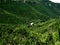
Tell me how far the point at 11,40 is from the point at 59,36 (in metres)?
19.6

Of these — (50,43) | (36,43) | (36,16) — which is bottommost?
(36,16)

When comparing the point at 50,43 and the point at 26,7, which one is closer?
the point at 50,43

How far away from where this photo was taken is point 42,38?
111 feet

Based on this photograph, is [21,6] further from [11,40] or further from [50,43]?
[50,43]

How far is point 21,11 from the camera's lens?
598 feet

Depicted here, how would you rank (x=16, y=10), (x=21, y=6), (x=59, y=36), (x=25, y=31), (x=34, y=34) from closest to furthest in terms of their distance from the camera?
(x=59, y=36)
(x=34, y=34)
(x=25, y=31)
(x=16, y=10)
(x=21, y=6)

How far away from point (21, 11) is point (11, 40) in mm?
135846

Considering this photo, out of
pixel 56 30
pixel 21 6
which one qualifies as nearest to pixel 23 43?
pixel 56 30

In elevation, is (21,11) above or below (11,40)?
below

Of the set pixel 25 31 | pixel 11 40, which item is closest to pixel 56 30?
pixel 25 31

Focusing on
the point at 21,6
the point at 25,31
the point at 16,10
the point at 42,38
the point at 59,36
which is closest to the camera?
the point at 59,36

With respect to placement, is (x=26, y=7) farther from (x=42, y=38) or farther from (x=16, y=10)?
(x=42, y=38)

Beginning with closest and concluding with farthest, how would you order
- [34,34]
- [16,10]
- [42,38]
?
1. [42,38]
2. [34,34]
3. [16,10]

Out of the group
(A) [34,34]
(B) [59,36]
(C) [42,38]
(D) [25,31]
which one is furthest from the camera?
(D) [25,31]
